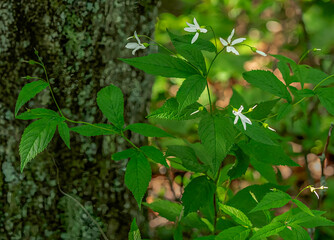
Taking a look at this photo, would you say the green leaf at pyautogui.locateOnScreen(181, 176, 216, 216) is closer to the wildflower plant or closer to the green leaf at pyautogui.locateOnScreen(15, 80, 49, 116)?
the wildflower plant

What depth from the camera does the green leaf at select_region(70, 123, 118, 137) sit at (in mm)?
974

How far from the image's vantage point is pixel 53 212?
1246mm

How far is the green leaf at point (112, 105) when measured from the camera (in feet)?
3.22

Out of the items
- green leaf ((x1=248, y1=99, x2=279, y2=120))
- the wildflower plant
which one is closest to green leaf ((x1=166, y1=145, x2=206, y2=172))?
the wildflower plant

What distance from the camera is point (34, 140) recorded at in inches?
36.6

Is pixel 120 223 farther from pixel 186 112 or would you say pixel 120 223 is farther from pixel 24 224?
pixel 186 112

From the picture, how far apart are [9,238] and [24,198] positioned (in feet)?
0.52

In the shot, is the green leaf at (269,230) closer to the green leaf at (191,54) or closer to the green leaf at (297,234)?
the green leaf at (297,234)

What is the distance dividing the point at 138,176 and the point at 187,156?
185 millimetres

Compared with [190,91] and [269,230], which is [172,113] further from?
[269,230]

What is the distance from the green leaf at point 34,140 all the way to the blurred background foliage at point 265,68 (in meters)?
0.79

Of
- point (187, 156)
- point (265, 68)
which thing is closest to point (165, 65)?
point (187, 156)

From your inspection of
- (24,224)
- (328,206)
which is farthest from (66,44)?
(328,206)

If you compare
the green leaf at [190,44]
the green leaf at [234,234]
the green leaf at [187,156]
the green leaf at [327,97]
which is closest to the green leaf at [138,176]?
the green leaf at [187,156]
